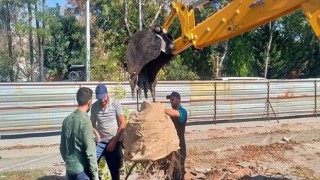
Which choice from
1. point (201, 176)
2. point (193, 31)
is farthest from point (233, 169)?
point (193, 31)

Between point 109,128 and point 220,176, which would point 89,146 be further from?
point 220,176

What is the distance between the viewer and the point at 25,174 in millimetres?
8352

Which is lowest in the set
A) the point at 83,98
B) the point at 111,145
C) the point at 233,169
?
the point at 233,169

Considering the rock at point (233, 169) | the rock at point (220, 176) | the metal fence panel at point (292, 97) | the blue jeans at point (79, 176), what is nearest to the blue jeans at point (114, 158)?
the blue jeans at point (79, 176)

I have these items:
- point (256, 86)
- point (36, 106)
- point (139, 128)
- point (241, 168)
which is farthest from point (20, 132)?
point (256, 86)

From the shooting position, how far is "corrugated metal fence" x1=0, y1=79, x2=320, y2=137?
1160cm

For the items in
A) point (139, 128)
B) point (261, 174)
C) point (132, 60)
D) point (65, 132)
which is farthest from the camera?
point (261, 174)

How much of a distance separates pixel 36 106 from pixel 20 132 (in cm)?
79

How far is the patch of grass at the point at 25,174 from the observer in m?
8.09

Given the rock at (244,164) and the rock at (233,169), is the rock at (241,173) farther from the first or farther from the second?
the rock at (244,164)

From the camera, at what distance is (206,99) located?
15.0 m

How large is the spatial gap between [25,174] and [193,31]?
14.8ft

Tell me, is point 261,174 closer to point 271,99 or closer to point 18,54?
point 271,99

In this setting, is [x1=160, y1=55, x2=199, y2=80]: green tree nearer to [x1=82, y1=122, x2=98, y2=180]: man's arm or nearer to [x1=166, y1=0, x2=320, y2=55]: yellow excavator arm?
[x1=166, y1=0, x2=320, y2=55]: yellow excavator arm
